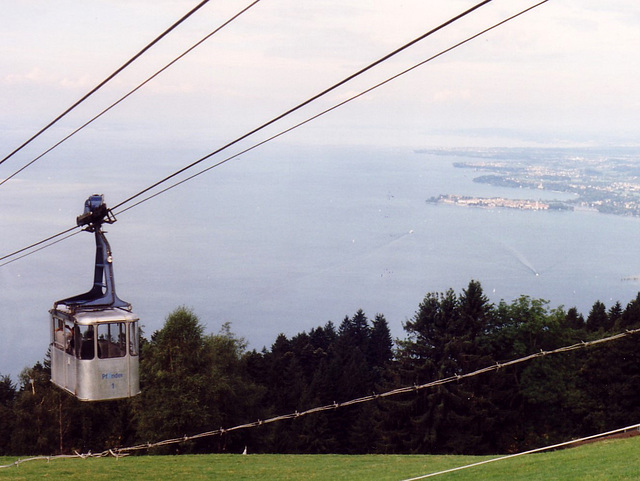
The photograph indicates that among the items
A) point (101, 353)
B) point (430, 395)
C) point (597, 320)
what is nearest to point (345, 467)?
point (101, 353)

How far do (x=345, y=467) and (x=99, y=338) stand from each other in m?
11.2

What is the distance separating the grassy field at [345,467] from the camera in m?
16.5

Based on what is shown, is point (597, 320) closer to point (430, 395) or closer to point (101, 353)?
point (430, 395)

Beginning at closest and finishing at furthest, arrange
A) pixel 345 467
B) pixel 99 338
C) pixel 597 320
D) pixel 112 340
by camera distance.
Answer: pixel 99 338
pixel 112 340
pixel 345 467
pixel 597 320

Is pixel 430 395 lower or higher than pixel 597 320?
lower

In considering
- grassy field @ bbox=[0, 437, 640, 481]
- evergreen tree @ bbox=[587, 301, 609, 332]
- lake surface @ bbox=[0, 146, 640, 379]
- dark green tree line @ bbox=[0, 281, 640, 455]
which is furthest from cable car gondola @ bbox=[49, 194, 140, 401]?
lake surface @ bbox=[0, 146, 640, 379]

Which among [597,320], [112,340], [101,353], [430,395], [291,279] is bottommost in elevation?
[430,395]

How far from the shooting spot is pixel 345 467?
Answer: 22.3 meters

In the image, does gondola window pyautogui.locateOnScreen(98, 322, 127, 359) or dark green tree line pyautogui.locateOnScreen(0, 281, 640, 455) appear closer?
gondola window pyautogui.locateOnScreen(98, 322, 127, 359)

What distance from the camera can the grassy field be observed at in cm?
1653

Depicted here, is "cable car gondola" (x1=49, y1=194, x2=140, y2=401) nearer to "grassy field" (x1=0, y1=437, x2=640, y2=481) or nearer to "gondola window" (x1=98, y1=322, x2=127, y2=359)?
"gondola window" (x1=98, y1=322, x2=127, y2=359)

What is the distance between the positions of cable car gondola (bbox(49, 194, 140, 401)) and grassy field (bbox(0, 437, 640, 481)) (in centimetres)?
751

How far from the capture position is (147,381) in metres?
41.4

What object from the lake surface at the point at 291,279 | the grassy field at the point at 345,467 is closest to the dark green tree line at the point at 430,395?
the grassy field at the point at 345,467
